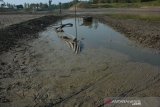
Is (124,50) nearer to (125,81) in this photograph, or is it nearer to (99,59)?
(99,59)

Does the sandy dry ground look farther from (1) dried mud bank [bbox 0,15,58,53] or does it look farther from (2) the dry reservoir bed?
(2) the dry reservoir bed

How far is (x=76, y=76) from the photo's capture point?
12.3 meters

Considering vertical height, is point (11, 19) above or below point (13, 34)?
below

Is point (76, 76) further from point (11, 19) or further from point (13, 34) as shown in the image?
point (11, 19)

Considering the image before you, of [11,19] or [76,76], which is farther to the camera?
[11,19]

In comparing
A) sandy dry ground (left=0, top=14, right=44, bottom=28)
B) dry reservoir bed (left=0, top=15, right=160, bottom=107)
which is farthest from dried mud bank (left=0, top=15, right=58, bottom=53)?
sandy dry ground (left=0, top=14, right=44, bottom=28)

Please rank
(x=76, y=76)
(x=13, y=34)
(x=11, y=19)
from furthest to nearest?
(x=11, y=19) < (x=13, y=34) < (x=76, y=76)

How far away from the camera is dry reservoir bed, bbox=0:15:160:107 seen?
960cm

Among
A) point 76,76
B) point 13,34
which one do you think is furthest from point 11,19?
point 76,76

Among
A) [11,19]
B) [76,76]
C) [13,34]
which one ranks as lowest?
[11,19]

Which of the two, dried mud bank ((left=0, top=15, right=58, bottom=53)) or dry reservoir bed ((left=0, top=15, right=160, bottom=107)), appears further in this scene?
dried mud bank ((left=0, top=15, right=58, bottom=53))

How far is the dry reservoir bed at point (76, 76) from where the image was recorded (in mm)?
9602

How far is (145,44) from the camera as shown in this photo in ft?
65.1

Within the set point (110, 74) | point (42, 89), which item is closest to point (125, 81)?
point (110, 74)
